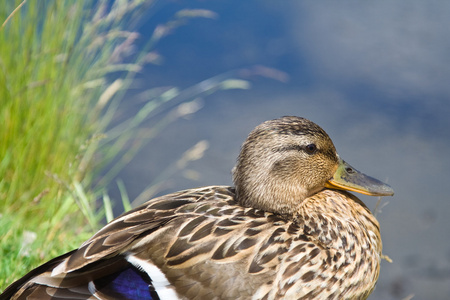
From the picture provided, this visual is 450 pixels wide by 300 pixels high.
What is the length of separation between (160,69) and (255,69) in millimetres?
1039

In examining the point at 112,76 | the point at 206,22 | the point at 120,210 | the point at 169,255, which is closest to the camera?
the point at 169,255

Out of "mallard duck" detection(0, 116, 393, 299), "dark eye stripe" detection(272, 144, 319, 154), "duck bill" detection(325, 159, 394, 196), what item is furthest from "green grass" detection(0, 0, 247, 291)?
"duck bill" detection(325, 159, 394, 196)

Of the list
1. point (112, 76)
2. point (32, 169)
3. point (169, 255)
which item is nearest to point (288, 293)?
point (169, 255)

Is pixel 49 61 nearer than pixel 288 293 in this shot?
No

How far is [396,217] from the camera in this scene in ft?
19.9

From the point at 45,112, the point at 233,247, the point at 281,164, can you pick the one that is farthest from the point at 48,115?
the point at 233,247

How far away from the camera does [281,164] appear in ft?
10.6

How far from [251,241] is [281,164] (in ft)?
1.49

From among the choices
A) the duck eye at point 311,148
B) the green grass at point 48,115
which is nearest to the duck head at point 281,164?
the duck eye at point 311,148

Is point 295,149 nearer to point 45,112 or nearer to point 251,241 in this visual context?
point 251,241

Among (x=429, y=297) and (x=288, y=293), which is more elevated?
(x=288, y=293)

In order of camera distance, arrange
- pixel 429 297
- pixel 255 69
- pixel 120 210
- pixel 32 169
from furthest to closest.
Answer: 1. pixel 255 69
2. pixel 120 210
3. pixel 429 297
4. pixel 32 169

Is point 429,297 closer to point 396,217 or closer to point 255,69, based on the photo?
point 396,217

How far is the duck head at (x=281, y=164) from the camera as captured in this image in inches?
125
